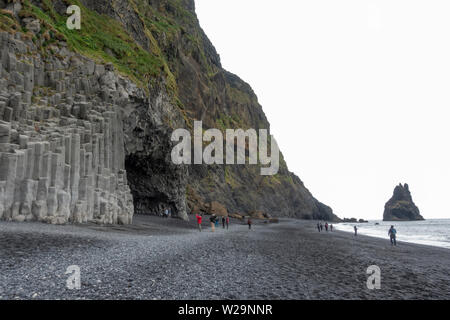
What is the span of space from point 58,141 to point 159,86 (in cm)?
2265

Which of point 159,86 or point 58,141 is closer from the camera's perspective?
point 58,141

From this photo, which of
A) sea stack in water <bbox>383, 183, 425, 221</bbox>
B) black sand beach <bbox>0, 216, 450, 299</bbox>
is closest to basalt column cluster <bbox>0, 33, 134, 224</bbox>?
black sand beach <bbox>0, 216, 450, 299</bbox>

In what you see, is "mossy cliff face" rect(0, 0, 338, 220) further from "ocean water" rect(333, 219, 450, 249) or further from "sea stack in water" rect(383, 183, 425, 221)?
"sea stack in water" rect(383, 183, 425, 221)

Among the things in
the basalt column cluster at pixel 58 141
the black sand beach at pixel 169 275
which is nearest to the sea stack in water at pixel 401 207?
the black sand beach at pixel 169 275

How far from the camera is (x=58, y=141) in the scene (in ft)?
56.9

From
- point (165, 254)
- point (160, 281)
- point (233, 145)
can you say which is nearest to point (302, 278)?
point (160, 281)

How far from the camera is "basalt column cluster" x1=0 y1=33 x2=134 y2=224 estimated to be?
14773 mm

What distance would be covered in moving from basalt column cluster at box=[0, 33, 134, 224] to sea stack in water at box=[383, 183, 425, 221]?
21496cm

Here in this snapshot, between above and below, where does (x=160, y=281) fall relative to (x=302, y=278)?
above

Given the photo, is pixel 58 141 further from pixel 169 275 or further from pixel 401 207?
pixel 401 207

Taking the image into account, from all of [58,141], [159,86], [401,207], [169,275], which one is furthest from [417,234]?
[401,207]
